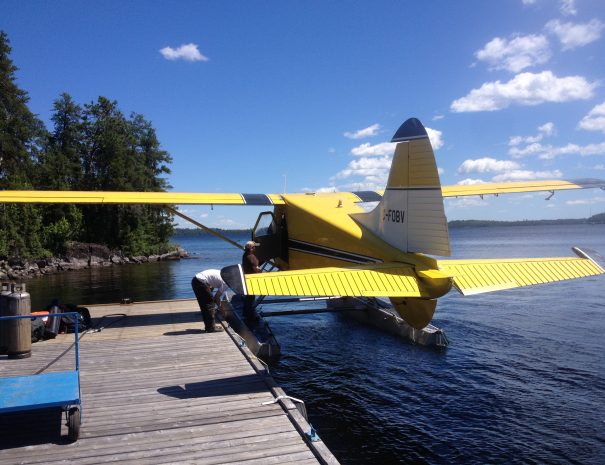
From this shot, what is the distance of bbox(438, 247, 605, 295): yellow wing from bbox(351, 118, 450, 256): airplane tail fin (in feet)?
1.58

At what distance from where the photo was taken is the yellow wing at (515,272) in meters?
5.83

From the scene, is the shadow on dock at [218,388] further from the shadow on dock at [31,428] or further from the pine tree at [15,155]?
the pine tree at [15,155]

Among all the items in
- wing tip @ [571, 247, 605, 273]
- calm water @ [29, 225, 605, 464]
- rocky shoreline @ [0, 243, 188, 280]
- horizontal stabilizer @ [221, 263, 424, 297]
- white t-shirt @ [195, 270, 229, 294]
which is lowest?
rocky shoreline @ [0, 243, 188, 280]

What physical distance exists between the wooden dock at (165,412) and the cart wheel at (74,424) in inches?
2.8

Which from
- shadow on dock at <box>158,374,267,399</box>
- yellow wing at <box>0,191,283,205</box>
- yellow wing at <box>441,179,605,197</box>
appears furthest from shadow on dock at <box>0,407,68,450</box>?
yellow wing at <box>441,179,605,197</box>

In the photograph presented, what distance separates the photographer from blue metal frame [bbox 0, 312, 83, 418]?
12.7 feet

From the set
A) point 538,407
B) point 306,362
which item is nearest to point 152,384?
point 306,362

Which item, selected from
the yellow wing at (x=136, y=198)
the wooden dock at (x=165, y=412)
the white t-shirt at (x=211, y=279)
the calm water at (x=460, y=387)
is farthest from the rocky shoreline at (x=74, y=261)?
the wooden dock at (x=165, y=412)

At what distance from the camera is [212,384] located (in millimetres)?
5551

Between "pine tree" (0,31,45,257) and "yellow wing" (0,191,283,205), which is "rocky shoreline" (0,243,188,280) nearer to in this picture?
"pine tree" (0,31,45,257)

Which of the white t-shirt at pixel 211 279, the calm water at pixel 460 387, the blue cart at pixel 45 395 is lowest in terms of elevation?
the calm water at pixel 460 387

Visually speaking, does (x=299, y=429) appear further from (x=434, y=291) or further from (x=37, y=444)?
(x=434, y=291)

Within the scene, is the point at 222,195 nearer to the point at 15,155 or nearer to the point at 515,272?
the point at 515,272

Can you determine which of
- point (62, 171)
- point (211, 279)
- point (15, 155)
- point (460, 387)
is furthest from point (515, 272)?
point (62, 171)
